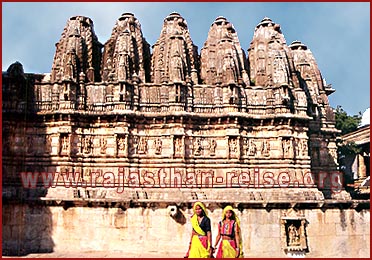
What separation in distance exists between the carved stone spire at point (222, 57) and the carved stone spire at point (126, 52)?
4337 mm

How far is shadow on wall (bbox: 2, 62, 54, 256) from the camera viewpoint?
22.2m

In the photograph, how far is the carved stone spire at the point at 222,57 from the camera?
27047mm

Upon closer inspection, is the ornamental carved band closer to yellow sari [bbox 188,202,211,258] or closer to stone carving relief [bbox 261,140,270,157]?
stone carving relief [bbox 261,140,270,157]

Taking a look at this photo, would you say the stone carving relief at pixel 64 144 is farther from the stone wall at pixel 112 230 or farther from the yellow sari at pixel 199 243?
the yellow sari at pixel 199 243

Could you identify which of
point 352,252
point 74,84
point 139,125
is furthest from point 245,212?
point 74,84

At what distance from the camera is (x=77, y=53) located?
27203mm

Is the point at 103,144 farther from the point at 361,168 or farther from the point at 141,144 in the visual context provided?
the point at 361,168

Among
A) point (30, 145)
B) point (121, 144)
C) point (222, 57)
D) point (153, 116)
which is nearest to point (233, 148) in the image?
point (153, 116)

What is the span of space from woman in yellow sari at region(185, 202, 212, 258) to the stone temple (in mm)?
8954

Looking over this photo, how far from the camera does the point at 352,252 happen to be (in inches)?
918

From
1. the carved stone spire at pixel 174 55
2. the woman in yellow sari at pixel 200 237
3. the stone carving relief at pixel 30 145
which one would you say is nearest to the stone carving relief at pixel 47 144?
the stone carving relief at pixel 30 145

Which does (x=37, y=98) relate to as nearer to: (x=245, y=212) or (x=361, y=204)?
(x=245, y=212)

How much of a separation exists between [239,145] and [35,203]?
11.9 meters

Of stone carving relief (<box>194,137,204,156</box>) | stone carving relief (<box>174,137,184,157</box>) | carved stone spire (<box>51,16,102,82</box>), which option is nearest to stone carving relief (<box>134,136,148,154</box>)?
stone carving relief (<box>174,137,184,157</box>)
